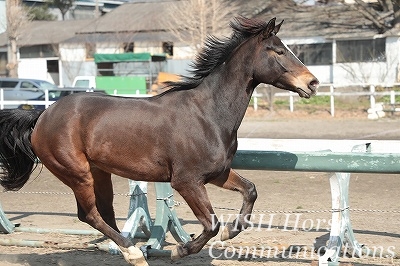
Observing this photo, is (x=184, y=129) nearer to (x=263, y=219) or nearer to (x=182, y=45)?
(x=263, y=219)

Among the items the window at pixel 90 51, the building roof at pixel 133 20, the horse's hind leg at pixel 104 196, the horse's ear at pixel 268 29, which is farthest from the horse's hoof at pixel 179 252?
the window at pixel 90 51

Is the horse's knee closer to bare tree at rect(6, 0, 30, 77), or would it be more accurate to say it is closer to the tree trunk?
bare tree at rect(6, 0, 30, 77)

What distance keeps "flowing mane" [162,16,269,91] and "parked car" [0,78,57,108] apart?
22158 millimetres

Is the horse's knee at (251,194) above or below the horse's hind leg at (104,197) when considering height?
above

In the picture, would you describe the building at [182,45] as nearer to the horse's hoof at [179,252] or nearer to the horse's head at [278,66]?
the horse's head at [278,66]

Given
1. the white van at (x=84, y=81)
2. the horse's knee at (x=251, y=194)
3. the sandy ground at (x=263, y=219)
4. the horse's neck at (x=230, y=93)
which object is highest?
the horse's neck at (x=230, y=93)

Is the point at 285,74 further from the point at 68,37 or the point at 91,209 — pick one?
the point at 68,37

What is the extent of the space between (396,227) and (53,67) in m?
48.3

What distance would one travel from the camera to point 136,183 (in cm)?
756

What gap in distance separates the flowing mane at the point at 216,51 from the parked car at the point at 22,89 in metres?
22.2

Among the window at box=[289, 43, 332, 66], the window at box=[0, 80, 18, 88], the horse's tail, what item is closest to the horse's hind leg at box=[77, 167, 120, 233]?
the horse's tail

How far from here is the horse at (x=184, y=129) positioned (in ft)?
19.1

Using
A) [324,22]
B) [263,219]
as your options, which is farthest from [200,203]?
[324,22]

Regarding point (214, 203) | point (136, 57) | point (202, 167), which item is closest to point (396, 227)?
point (214, 203)
